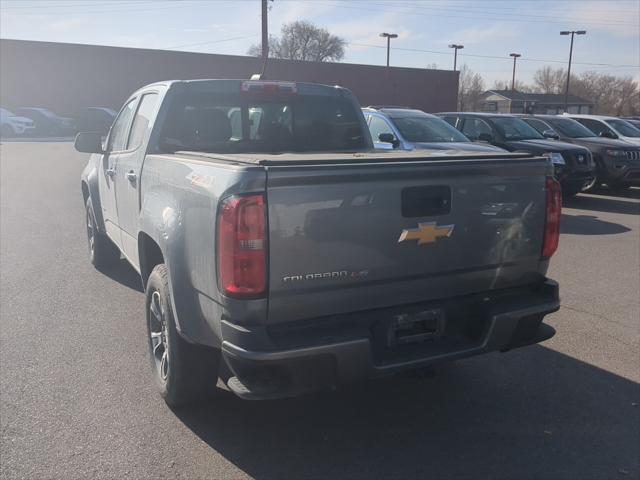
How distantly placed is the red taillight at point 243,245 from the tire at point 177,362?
816mm

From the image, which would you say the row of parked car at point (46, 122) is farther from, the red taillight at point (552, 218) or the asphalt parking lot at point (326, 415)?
the red taillight at point (552, 218)

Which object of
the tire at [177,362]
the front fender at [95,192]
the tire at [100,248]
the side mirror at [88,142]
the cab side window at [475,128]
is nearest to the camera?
the tire at [177,362]

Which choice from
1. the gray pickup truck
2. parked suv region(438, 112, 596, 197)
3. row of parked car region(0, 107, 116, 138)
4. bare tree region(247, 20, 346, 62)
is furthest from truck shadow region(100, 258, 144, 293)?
bare tree region(247, 20, 346, 62)

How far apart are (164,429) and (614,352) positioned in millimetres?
3458

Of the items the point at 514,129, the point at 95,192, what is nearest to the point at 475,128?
the point at 514,129

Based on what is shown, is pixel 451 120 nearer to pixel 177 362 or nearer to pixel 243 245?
pixel 177 362

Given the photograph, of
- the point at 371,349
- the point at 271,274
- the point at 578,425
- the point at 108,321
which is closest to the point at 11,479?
the point at 271,274

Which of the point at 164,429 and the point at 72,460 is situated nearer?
the point at 72,460

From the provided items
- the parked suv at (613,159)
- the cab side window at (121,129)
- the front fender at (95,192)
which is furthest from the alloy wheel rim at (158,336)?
the parked suv at (613,159)

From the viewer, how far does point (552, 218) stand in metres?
3.77

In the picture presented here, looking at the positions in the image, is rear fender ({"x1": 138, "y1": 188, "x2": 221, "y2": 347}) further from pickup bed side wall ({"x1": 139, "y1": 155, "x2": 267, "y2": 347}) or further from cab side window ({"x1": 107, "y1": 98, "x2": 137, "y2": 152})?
cab side window ({"x1": 107, "y1": 98, "x2": 137, "y2": 152})

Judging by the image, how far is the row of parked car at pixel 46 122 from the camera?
1389 inches

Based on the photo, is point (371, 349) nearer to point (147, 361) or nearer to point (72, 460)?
point (72, 460)

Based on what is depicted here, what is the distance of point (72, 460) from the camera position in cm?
339
